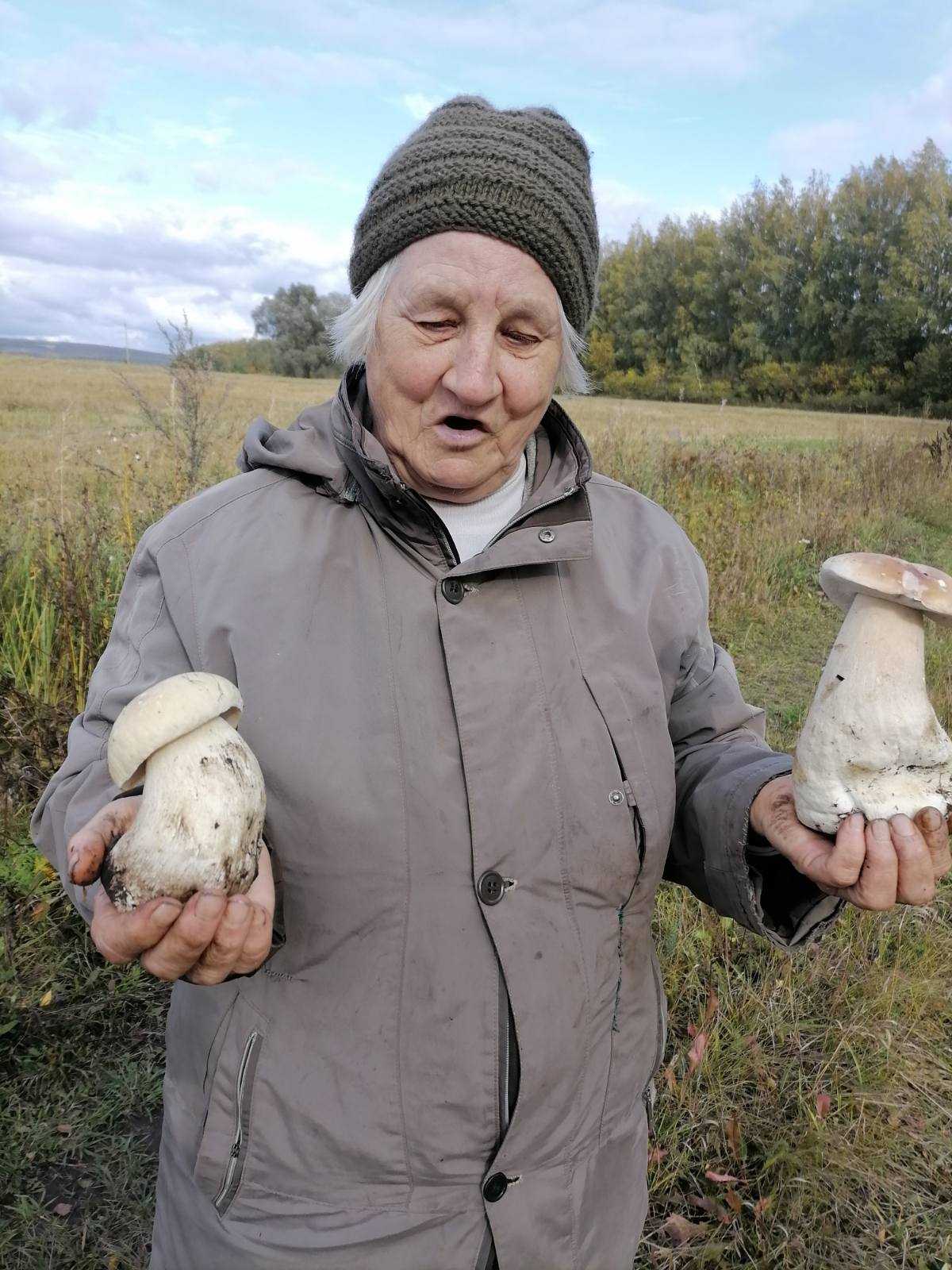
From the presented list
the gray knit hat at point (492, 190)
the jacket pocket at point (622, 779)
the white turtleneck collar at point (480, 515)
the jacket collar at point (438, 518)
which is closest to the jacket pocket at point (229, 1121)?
the jacket pocket at point (622, 779)

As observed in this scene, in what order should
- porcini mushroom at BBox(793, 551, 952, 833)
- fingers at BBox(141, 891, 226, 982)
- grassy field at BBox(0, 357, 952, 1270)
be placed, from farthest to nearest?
grassy field at BBox(0, 357, 952, 1270), porcini mushroom at BBox(793, 551, 952, 833), fingers at BBox(141, 891, 226, 982)

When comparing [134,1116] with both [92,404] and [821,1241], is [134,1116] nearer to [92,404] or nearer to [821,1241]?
[821,1241]

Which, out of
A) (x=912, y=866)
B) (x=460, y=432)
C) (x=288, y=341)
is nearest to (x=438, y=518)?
(x=460, y=432)

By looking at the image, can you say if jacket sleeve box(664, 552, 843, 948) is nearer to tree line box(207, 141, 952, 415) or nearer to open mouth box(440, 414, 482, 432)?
open mouth box(440, 414, 482, 432)

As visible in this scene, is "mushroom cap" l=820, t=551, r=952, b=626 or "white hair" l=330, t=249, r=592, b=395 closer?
"mushroom cap" l=820, t=551, r=952, b=626

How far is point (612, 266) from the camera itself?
55438mm

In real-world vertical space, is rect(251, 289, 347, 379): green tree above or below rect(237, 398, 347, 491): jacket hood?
above

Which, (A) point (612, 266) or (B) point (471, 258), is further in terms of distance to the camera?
(A) point (612, 266)

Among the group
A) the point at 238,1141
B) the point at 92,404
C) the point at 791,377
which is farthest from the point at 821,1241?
the point at 791,377

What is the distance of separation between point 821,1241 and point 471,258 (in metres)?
2.62

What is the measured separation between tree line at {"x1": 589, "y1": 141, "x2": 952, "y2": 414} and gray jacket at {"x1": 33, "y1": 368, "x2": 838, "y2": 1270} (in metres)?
42.7

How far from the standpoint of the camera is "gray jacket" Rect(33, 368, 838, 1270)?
4.80 feet

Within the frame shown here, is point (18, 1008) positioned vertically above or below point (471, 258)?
below

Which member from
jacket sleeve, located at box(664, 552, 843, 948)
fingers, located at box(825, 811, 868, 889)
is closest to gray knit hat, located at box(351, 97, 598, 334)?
jacket sleeve, located at box(664, 552, 843, 948)
